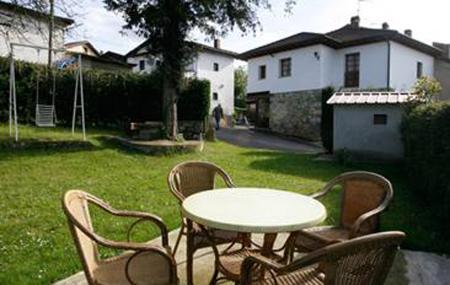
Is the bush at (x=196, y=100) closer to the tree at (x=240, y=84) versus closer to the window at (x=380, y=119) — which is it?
the window at (x=380, y=119)

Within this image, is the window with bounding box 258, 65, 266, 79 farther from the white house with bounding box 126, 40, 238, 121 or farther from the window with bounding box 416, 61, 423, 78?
the window with bounding box 416, 61, 423, 78

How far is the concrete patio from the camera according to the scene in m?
3.55

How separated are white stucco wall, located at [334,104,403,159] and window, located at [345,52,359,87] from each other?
10.7 m

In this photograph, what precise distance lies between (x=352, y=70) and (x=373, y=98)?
35.8ft

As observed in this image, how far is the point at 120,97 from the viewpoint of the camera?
54.4 feet

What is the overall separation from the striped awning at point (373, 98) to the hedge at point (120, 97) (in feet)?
20.0

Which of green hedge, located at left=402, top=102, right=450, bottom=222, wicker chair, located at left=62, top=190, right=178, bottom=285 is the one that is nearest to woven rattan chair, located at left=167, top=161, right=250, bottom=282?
wicker chair, located at left=62, top=190, right=178, bottom=285

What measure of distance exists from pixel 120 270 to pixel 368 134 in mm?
10718

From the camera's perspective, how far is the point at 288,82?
23.6 meters

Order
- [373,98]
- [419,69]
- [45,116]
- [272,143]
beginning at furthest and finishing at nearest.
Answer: [419,69] → [272,143] → [373,98] → [45,116]

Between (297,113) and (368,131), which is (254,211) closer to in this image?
(368,131)

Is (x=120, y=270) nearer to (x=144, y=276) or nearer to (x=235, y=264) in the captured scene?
(x=144, y=276)

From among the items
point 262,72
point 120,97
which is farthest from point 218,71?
point 120,97

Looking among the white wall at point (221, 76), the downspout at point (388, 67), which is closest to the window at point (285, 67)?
the downspout at point (388, 67)
